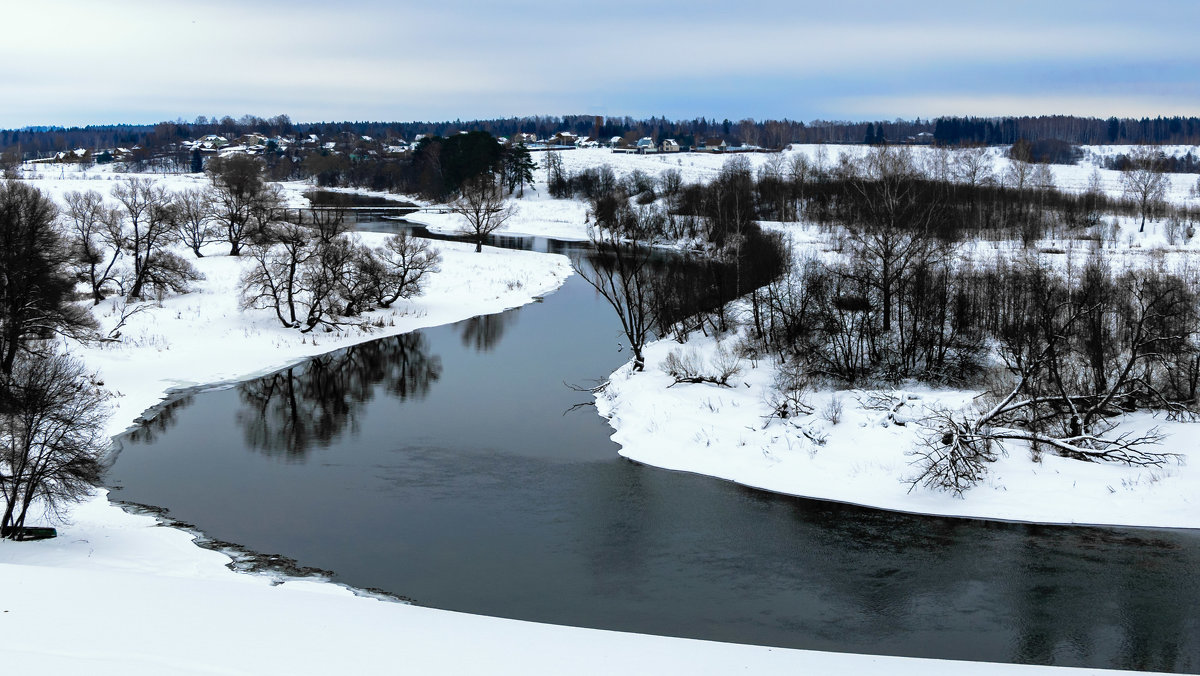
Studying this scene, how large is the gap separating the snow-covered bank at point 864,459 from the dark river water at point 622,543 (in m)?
0.70

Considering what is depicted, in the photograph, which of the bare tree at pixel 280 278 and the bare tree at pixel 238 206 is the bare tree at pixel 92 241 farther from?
the bare tree at pixel 280 278

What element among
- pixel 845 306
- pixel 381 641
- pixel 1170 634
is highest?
pixel 845 306

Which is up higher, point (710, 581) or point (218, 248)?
point (218, 248)

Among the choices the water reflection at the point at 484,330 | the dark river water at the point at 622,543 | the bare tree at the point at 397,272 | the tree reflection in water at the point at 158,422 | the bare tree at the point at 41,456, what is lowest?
the dark river water at the point at 622,543

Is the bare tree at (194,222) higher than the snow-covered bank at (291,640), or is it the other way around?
the bare tree at (194,222)

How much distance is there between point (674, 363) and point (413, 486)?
1108 cm

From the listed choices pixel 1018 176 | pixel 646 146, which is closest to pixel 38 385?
pixel 1018 176

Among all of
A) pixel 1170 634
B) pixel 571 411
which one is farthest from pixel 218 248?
pixel 1170 634

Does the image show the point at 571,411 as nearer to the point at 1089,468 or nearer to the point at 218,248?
the point at 1089,468

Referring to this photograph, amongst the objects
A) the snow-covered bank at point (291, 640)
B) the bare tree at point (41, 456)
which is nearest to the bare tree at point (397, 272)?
the bare tree at point (41, 456)

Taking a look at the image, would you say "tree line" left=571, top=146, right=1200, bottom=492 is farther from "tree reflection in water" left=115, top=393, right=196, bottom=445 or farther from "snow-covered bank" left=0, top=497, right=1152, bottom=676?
"tree reflection in water" left=115, top=393, right=196, bottom=445

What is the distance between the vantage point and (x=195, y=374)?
31.1 metres

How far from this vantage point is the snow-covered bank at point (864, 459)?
62.2ft

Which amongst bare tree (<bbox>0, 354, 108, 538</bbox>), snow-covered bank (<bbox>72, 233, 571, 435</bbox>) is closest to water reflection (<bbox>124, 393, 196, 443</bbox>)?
snow-covered bank (<bbox>72, 233, 571, 435</bbox>)
